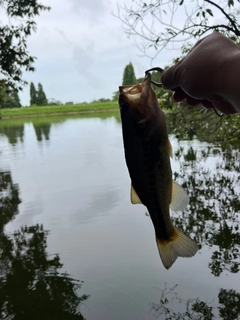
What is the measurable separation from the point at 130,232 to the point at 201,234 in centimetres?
121

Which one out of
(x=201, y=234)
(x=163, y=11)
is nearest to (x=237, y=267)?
(x=201, y=234)

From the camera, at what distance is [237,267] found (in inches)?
189

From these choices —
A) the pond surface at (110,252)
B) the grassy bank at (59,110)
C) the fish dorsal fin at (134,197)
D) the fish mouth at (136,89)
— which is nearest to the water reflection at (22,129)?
the grassy bank at (59,110)

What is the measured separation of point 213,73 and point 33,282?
4349mm

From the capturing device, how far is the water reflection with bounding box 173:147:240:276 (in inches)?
206

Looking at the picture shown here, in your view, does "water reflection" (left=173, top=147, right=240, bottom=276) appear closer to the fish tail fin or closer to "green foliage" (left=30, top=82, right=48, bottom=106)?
the fish tail fin

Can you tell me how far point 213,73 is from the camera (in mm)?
1382

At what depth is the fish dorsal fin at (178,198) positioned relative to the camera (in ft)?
5.62

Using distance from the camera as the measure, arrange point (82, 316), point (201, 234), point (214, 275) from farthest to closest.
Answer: point (201, 234)
point (214, 275)
point (82, 316)

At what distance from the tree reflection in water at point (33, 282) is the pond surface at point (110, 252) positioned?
0.6 inches

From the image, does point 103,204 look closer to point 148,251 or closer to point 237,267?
point 148,251

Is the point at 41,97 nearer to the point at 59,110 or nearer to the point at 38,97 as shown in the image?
the point at 38,97

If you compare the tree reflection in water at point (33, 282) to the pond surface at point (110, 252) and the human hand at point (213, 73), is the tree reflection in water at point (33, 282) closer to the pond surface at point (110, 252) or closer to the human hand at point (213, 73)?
the pond surface at point (110, 252)

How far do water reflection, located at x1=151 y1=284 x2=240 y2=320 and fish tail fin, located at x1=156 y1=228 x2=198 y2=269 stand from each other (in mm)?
2509
